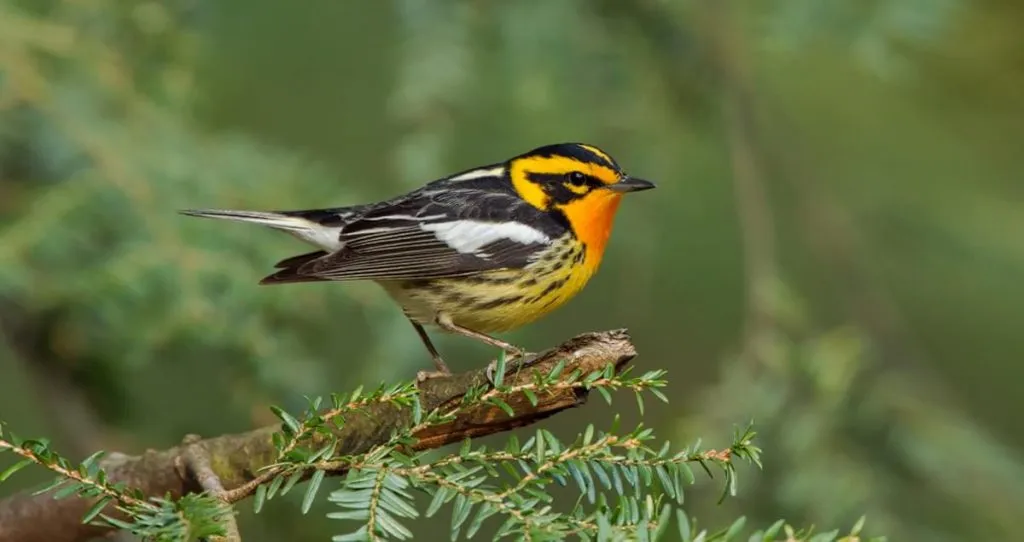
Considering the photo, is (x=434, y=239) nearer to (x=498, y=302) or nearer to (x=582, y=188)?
(x=498, y=302)

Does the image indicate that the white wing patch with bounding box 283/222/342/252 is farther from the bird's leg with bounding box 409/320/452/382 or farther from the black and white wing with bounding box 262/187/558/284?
the bird's leg with bounding box 409/320/452/382

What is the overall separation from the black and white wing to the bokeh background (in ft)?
0.75

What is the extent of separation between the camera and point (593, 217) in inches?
126

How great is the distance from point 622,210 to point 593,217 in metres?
0.75

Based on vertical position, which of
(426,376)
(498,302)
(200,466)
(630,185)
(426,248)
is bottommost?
(200,466)

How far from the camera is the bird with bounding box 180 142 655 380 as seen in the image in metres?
3.02

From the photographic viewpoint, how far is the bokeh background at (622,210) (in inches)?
127

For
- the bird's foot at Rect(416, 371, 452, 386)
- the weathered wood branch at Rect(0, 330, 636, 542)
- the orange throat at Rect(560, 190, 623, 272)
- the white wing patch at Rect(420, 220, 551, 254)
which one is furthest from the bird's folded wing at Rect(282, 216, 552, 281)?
the weathered wood branch at Rect(0, 330, 636, 542)

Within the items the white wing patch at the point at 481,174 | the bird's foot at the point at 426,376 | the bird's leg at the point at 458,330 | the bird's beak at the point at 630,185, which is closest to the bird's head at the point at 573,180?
the bird's beak at the point at 630,185

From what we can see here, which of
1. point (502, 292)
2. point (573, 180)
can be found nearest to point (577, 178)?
point (573, 180)

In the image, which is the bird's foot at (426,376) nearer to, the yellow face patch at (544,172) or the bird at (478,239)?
the bird at (478,239)

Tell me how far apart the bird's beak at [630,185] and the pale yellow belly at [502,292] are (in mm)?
202

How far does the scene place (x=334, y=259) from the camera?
297 centimetres

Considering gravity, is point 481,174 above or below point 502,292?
above
